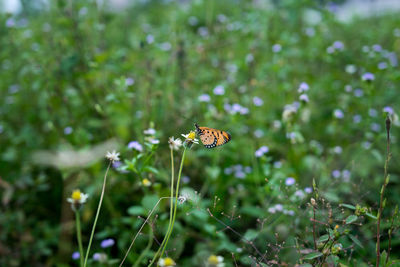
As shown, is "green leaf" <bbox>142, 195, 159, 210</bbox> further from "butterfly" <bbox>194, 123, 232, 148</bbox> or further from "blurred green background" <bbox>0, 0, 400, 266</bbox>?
"butterfly" <bbox>194, 123, 232, 148</bbox>

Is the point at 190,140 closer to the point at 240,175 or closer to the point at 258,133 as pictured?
the point at 240,175

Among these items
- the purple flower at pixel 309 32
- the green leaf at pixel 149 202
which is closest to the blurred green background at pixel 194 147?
the green leaf at pixel 149 202

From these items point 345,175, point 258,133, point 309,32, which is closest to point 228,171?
point 258,133

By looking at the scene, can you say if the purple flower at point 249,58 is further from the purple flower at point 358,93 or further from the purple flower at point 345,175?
the purple flower at point 345,175

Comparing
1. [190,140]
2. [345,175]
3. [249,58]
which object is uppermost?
[190,140]

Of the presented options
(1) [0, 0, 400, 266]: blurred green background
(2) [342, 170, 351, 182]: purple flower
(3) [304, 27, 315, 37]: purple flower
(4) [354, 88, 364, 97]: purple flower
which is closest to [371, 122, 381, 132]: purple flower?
(1) [0, 0, 400, 266]: blurred green background

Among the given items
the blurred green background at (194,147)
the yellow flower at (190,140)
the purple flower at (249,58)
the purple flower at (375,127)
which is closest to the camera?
the yellow flower at (190,140)

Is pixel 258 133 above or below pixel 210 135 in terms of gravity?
below

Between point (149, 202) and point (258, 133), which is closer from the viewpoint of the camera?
point (149, 202)

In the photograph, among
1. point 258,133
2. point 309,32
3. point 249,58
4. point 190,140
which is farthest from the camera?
point 309,32

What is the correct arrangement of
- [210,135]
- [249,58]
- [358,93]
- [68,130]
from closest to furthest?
[210,135], [68,130], [358,93], [249,58]
